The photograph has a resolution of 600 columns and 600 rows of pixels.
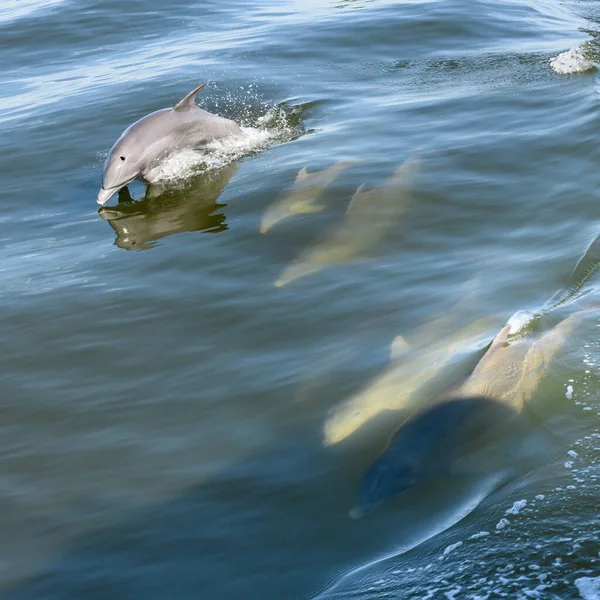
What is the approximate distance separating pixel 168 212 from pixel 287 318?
3388mm

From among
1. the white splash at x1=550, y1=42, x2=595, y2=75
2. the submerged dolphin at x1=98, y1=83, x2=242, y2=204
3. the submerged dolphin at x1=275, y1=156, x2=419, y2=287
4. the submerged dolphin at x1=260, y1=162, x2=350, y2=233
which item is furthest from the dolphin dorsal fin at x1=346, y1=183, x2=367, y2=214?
the white splash at x1=550, y1=42, x2=595, y2=75

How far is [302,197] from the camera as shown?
1067 cm

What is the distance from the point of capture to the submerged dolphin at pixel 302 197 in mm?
10305

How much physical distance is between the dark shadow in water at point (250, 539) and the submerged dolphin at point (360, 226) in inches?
124

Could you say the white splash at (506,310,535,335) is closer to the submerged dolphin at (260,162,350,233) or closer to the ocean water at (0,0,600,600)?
the ocean water at (0,0,600,600)

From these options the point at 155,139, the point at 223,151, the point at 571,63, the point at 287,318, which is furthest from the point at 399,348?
the point at 571,63

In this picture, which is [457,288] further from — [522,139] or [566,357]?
[522,139]

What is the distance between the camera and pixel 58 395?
7301mm

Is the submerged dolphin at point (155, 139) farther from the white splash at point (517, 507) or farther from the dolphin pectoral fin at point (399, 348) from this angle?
the white splash at point (517, 507)

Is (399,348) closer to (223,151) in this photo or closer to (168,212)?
(168,212)

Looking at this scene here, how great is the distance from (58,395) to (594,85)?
34.2 ft

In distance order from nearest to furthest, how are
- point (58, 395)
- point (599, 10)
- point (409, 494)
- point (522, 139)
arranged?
point (409, 494) → point (58, 395) → point (522, 139) → point (599, 10)

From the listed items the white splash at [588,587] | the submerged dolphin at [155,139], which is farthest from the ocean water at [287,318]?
the submerged dolphin at [155,139]

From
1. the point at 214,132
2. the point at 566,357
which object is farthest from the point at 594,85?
the point at 566,357
